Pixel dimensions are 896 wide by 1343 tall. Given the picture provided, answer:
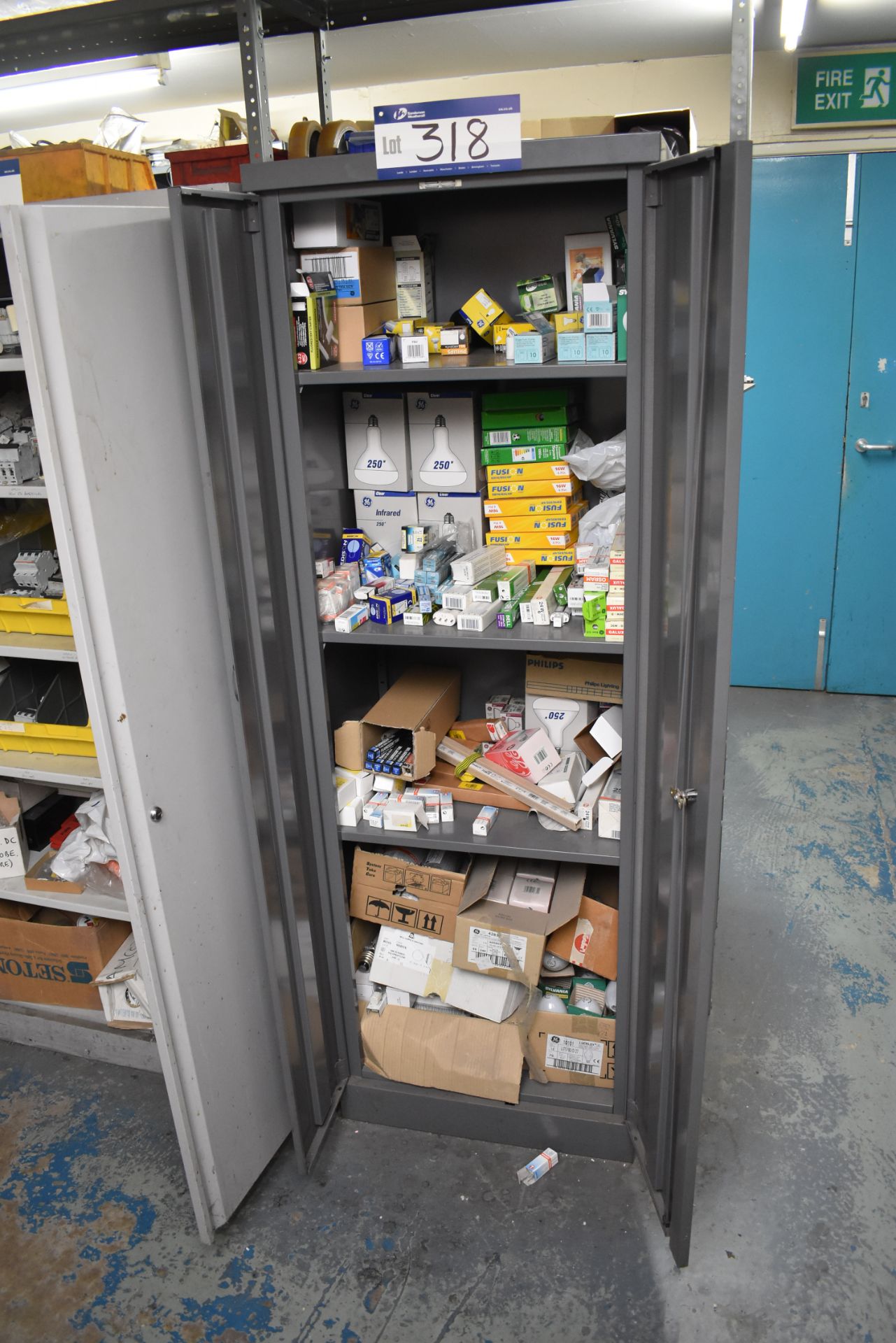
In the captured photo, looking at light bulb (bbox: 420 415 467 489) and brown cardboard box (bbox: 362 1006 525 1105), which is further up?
light bulb (bbox: 420 415 467 489)

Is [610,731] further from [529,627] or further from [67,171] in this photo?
[67,171]

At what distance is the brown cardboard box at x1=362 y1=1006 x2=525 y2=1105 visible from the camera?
84.8 inches

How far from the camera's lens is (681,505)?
159cm

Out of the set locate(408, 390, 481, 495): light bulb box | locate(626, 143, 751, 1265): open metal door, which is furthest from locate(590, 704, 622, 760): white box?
locate(408, 390, 481, 495): light bulb box

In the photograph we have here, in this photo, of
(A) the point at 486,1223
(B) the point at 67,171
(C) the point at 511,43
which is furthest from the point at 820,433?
(A) the point at 486,1223

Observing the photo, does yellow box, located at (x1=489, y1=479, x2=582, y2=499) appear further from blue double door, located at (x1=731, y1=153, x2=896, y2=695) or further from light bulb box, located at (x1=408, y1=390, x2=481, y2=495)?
blue double door, located at (x1=731, y1=153, x2=896, y2=695)

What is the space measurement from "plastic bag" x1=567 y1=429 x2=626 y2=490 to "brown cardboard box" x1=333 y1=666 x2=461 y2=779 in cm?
60

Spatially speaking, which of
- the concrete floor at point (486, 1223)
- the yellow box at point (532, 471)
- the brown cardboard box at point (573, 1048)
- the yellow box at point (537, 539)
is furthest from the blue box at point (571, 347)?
the concrete floor at point (486, 1223)

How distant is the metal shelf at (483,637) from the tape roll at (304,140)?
0.89m

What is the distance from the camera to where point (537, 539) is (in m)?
2.10

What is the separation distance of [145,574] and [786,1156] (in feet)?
5.97

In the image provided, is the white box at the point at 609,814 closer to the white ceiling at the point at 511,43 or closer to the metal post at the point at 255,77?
the metal post at the point at 255,77

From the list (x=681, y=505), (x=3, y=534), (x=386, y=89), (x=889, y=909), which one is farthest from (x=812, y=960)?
(x=386, y=89)

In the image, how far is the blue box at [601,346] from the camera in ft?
5.71
